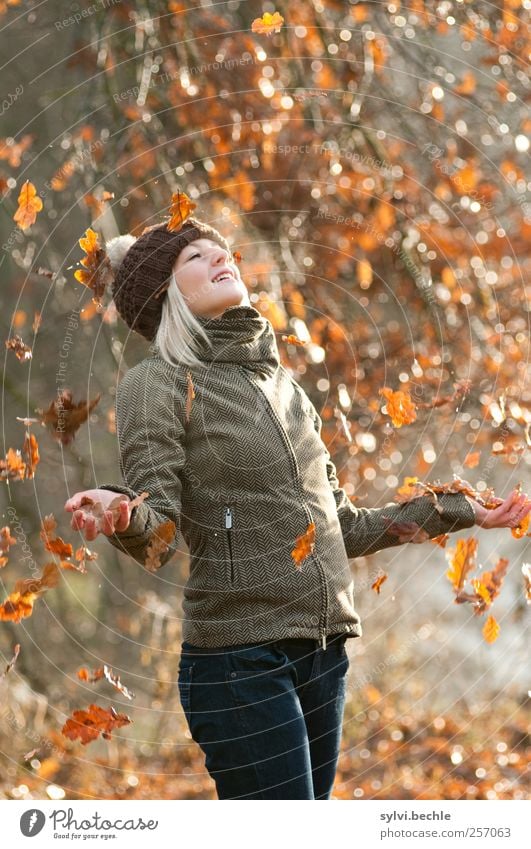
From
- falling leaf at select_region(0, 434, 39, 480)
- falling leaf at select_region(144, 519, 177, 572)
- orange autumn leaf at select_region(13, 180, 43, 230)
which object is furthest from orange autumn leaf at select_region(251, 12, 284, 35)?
falling leaf at select_region(144, 519, 177, 572)

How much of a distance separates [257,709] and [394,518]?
62 cm

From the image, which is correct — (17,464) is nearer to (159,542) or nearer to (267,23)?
(267,23)

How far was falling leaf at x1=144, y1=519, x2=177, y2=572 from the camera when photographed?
222cm

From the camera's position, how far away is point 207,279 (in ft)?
8.41

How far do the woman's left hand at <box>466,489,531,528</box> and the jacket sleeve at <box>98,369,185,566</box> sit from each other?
77 cm

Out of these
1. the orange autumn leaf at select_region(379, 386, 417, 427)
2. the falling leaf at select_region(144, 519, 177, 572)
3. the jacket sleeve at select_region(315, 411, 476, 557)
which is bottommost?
the orange autumn leaf at select_region(379, 386, 417, 427)

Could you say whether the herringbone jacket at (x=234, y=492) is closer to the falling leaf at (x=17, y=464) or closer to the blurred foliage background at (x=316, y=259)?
the falling leaf at (x=17, y=464)

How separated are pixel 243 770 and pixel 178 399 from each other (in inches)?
31.2

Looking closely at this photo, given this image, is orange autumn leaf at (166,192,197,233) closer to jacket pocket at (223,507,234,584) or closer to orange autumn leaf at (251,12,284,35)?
jacket pocket at (223,507,234,584)

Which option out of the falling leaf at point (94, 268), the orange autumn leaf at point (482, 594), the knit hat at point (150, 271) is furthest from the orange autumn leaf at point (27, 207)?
the orange autumn leaf at point (482, 594)

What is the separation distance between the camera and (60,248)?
5.63 m
